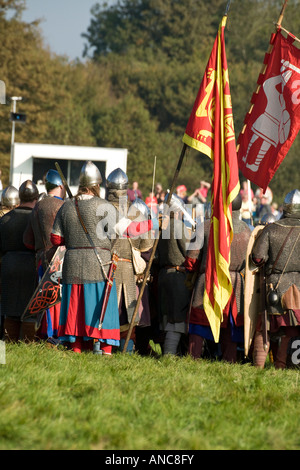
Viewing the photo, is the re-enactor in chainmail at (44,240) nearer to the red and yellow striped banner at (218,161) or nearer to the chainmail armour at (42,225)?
the chainmail armour at (42,225)

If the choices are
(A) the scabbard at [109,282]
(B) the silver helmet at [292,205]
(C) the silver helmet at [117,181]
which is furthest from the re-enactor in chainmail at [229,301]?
(C) the silver helmet at [117,181]

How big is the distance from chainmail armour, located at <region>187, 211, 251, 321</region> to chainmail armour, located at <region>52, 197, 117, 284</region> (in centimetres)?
94

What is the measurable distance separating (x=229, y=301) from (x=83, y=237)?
1.55 meters

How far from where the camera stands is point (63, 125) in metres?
46.7

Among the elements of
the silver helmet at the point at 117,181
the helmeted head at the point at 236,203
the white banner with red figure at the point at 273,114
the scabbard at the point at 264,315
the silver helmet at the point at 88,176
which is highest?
the white banner with red figure at the point at 273,114

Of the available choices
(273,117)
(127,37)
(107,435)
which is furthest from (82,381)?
(127,37)

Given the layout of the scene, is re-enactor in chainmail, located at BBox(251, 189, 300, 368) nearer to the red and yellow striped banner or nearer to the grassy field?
the red and yellow striped banner

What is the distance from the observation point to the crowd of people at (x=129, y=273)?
25.0 ft

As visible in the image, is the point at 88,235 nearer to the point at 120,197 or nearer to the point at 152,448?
the point at 120,197

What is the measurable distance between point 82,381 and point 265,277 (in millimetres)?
2835

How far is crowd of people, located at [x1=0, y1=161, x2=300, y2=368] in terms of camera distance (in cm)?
763

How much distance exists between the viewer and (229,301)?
321 inches

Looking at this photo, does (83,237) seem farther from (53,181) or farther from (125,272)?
(53,181)

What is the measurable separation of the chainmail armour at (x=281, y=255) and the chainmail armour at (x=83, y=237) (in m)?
1.44
